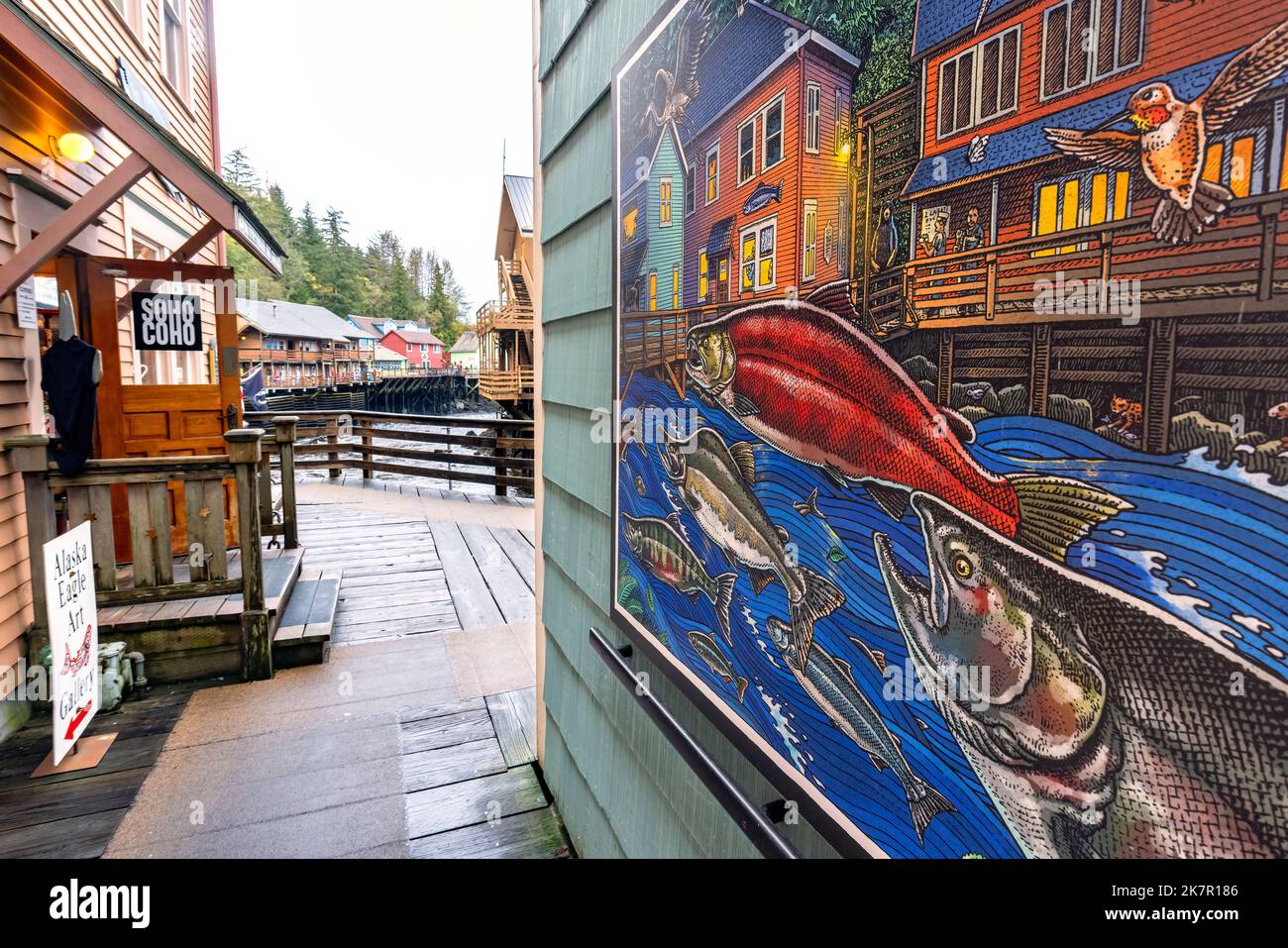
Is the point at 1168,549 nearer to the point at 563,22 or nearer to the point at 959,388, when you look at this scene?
the point at 959,388

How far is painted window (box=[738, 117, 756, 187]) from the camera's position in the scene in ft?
3.12

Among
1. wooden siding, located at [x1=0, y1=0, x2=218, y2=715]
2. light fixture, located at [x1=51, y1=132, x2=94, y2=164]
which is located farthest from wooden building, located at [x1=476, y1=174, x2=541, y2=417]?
light fixture, located at [x1=51, y1=132, x2=94, y2=164]

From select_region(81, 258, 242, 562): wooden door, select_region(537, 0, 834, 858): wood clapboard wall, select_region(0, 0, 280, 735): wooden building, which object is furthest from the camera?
select_region(81, 258, 242, 562): wooden door

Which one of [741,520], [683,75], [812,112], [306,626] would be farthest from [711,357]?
[306,626]

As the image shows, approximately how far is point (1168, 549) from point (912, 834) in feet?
1.43

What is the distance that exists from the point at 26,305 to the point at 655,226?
369 cm

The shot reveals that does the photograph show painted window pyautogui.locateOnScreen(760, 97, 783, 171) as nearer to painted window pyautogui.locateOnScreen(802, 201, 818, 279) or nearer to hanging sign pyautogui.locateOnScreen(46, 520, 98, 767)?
painted window pyautogui.locateOnScreen(802, 201, 818, 279)

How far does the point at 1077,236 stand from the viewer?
51 cm

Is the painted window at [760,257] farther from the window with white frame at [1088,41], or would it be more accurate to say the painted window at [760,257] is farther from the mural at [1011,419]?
the window with white frame at [1088,41]

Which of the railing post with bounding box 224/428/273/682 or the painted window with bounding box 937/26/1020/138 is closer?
the painted window with bounding box 937/26/1020/138

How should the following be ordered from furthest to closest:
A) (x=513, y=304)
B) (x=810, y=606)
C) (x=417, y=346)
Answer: (x=417, y=346) → (x=513, y=304) → (x=810, y=606)

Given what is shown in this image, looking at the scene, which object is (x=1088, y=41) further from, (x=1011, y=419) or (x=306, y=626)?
(x=306, y=626)

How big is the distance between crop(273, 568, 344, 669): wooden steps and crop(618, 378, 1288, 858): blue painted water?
10.6 feet

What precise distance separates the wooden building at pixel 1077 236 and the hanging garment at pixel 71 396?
→ 160 inches
